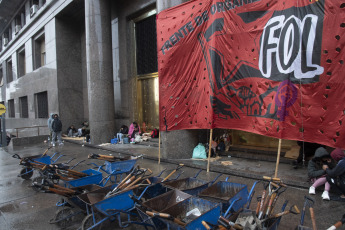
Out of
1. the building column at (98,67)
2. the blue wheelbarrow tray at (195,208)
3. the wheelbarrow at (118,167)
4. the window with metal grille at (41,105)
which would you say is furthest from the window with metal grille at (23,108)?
the blue wheelbarrow tray at (195,208)

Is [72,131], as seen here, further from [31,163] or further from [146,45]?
[31,163]

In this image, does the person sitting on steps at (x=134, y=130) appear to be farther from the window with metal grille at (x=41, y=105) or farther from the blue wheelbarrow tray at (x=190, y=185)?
the window with metal grille at (x=41, y=105)

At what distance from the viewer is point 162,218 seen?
9.63ft

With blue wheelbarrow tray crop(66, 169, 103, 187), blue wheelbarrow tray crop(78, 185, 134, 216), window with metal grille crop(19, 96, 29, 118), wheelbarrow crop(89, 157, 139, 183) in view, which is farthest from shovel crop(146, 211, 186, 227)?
window with metal grille crop(19, 96, 29, 118)

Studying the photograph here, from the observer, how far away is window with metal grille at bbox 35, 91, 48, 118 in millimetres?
19647

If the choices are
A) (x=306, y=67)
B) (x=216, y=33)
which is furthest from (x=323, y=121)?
(x=216, y=33)

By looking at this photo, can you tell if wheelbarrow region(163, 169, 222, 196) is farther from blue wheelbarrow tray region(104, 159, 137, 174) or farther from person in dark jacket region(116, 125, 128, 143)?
person in dark jacket region(116, 125, 128, 143)

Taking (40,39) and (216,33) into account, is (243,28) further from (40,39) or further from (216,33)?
(40,39)

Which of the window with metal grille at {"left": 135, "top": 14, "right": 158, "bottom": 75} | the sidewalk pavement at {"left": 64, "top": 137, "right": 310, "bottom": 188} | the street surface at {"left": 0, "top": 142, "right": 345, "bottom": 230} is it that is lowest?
the street surface at {"left": 0, "top": 142, "right": 345, "bottom": 230}

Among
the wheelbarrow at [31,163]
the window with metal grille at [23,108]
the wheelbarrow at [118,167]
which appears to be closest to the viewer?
the wheelbarrow at [118,167]

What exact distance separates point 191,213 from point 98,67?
10.6m

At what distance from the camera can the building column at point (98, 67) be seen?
40.8ft

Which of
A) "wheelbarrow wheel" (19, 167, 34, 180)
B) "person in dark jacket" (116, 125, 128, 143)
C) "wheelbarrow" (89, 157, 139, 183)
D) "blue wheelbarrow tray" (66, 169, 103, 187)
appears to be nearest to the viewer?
"blue wheelbarrow tray" (66, 169, 103, 187)

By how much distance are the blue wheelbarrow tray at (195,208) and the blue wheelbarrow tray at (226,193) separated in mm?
366
